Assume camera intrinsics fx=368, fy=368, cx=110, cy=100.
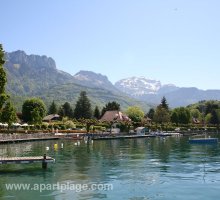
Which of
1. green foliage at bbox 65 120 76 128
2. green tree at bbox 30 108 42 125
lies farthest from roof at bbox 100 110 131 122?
green tree at bbox 30 108 42 125

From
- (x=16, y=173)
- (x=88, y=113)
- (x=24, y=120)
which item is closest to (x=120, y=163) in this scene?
(x=16, y=173)

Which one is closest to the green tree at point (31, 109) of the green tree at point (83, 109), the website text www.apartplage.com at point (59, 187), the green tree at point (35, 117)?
the green tree at point (35, 117)

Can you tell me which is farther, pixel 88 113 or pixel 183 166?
pixel 88 113

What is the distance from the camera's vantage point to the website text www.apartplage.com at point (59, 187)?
3503 cm

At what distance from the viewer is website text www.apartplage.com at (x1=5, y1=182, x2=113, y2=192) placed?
35031 millimetres

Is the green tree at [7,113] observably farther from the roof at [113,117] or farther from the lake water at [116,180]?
the roof at [113,117]

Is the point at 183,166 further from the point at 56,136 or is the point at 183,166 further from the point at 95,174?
the point at 56,136

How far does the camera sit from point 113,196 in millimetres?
32625

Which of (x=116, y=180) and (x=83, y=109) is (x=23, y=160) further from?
(x=83, y=109)

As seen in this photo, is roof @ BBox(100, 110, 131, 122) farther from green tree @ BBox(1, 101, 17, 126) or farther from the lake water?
the lake water

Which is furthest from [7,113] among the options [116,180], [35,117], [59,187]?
[35,117]

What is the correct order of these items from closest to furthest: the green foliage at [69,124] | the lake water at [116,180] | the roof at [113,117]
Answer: the lake water at [116,180] < the green foliage at [69,124] < the roof at [113,117]

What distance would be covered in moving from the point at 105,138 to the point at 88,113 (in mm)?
68636

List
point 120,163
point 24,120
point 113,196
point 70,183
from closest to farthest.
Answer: point 113,196
point 70,183
point 120,163
point 24,120
